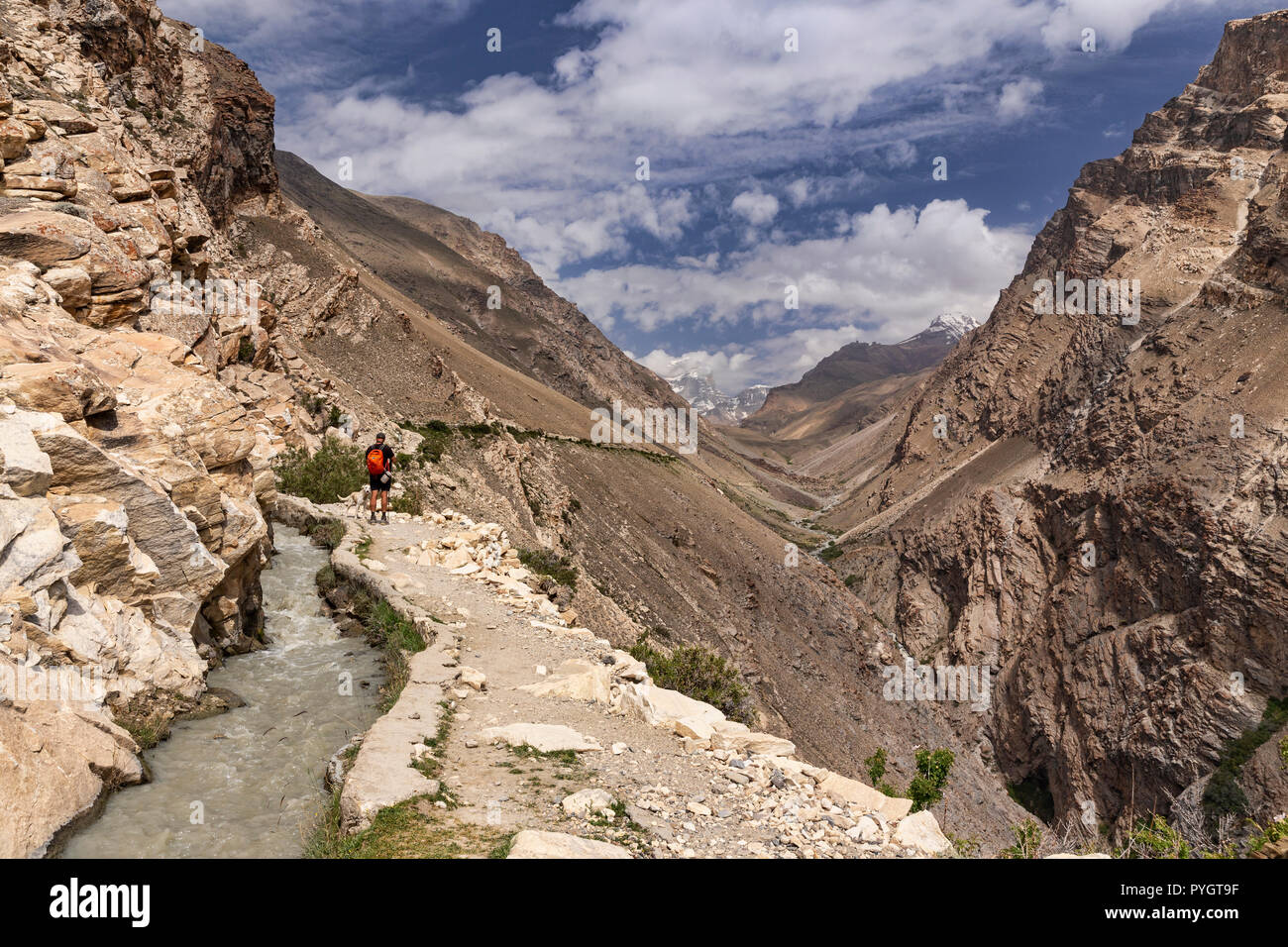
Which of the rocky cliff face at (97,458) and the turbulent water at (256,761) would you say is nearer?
the turbulent water at (256,761)

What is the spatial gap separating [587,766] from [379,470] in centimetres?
1083

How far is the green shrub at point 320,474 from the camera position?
62.6 ft

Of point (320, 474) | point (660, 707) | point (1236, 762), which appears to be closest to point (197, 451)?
point (660, 707)

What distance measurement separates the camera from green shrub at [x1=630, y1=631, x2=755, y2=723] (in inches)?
561

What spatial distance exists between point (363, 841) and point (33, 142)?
560 inches

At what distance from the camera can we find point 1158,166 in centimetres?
8275

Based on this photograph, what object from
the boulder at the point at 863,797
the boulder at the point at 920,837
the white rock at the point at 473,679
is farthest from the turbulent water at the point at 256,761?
the boulder at the point at 920,837

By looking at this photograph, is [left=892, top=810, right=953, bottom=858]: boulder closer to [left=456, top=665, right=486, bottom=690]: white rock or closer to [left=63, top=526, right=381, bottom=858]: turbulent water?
[left=63, top=526, right=381, bottom=858]: turbulent water

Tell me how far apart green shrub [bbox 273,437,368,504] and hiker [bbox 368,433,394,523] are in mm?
2874

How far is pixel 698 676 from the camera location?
14797mm

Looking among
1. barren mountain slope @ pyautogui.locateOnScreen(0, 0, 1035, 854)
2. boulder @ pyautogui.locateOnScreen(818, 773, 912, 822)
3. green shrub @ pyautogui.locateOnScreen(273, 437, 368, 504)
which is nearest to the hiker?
barren mountain slope @ pyautogui.locateOnScreen(0, 0, 1035, 854)

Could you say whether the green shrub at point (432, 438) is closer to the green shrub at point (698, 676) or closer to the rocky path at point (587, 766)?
the green shrub at point (698, 676)

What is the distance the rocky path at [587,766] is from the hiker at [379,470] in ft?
16.4

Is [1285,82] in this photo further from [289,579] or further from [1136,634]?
[289,579]
